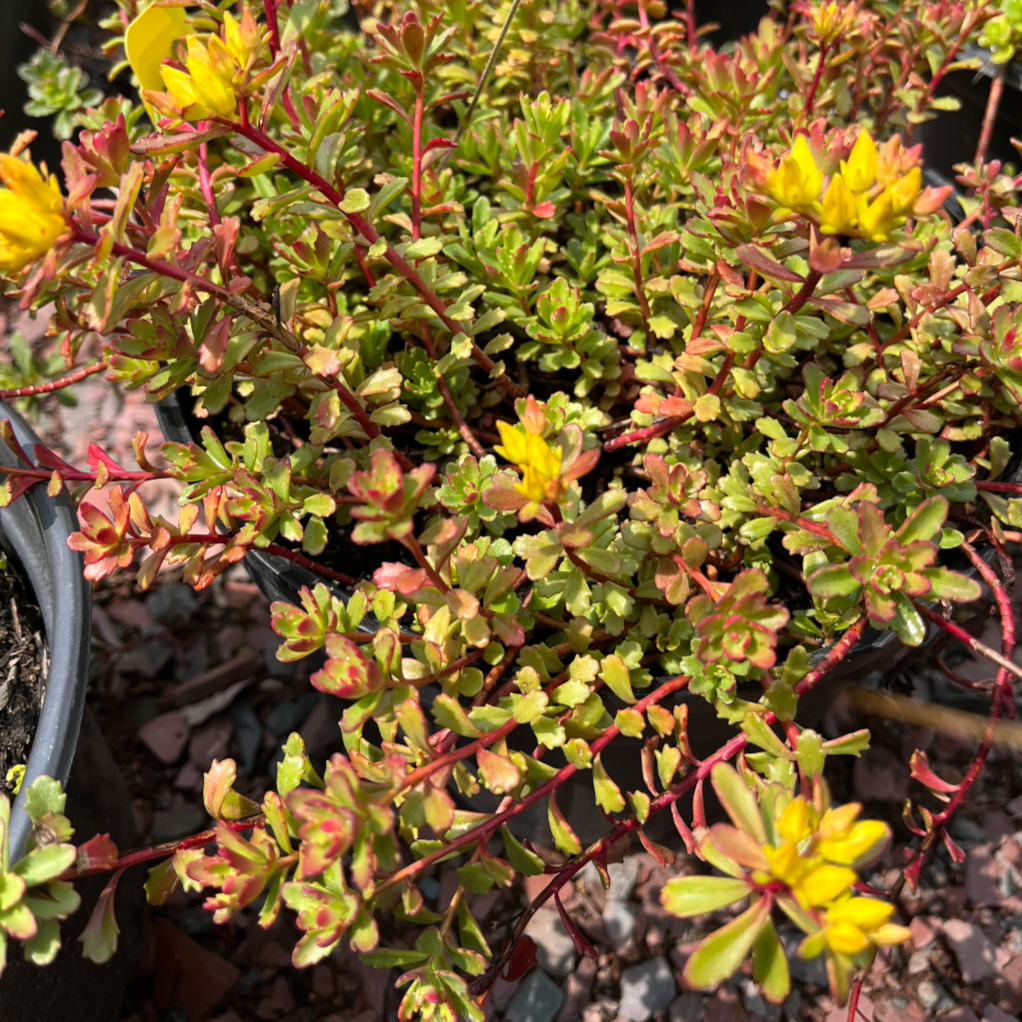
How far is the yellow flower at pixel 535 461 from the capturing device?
0.88 meters

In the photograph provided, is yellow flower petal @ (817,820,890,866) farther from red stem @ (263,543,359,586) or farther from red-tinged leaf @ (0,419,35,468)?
red-tinged leaf @ (0,419,35,468)

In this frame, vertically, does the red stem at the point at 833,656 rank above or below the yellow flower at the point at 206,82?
below

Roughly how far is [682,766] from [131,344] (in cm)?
86

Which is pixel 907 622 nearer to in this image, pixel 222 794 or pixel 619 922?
pixel 222 794

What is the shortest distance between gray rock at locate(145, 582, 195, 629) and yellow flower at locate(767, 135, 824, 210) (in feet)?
5.60

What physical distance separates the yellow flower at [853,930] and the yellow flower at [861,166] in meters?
0.65

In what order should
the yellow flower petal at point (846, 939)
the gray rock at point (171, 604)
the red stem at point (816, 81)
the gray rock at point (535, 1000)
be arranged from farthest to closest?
1. the gray rock at point (171, 604)
2. the gray rock at point (535, 1000)
3. the red stem at point (816, 81)
4. the yellow flower petal at point (846, 939)

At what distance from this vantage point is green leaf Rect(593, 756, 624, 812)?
3.28 feet

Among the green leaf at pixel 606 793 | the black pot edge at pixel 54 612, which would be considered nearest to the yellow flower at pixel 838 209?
the green leaf at pixel 606 793

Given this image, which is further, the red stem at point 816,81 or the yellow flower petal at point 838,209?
the red stem at point 816,81

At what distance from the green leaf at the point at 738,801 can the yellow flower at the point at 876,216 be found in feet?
1.75

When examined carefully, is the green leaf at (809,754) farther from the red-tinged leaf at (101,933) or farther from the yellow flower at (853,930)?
the red-tinged leaf at (101,933)

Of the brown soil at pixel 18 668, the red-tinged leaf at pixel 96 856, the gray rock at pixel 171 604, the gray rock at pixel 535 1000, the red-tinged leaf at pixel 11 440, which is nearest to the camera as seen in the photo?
the red-tinged leaf at pixel 96 856

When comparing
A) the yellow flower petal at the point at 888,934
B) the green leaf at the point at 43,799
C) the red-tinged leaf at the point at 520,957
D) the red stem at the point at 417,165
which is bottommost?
the red-tinged leaf at the point at 520,957
